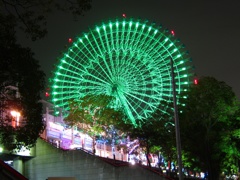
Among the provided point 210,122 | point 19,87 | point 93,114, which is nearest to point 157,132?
point 210,122

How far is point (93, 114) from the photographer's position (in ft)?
130

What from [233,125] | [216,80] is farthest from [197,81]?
[233,125]

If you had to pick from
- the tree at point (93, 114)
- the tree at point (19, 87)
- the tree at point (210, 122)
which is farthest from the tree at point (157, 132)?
the tree at point (19, 87)

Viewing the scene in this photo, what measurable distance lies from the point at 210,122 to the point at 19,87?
22.0 metres

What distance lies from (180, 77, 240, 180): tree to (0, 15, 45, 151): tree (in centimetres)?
1912

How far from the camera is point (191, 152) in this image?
36.7 m

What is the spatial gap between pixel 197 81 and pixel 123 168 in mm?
13373

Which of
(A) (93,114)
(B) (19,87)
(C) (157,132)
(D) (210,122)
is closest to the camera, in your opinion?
(B) (19,87)

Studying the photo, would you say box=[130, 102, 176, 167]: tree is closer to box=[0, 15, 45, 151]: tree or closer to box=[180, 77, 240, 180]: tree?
box=[180, 77, 240, 180]: tree

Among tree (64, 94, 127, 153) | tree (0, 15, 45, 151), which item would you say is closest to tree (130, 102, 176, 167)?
tree (64, 94, 127, 153)

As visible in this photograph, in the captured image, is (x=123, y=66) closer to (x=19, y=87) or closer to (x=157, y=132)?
(x=157, y=132)

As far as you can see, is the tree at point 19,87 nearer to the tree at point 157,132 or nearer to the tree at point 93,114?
the tree at point 157,132

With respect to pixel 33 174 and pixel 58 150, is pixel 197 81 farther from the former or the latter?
pixel 33 174

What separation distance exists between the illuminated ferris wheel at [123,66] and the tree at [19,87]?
23601mm
